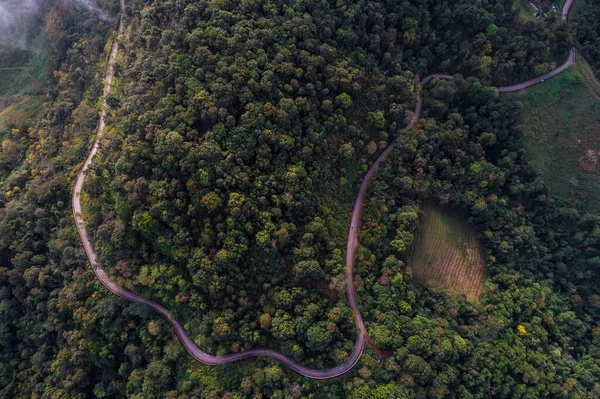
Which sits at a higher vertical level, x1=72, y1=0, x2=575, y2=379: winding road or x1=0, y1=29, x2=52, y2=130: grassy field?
x1=0, y1=29, x2=52, y2=130: grassy field

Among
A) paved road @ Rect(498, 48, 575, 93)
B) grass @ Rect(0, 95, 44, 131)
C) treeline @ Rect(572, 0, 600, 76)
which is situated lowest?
grass @ Rect(0, 95, 44, 131)

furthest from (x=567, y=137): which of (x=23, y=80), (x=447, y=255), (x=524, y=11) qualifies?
(x=23, y=80)

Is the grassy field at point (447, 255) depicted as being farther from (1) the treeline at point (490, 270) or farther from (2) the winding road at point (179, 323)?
(2) the winding road at point (179, 323)

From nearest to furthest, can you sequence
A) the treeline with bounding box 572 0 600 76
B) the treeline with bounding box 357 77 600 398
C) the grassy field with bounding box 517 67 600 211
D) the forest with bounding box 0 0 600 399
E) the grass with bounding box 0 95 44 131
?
the forest with bounding box 0 0 600 399 < the treeline with bounding box 357 77 600 398 < the grassy field with bounding box 517 67 600 211 < the grass with bounding box 0 95 44 131 < the treeline with bounding box 572 0 600 76

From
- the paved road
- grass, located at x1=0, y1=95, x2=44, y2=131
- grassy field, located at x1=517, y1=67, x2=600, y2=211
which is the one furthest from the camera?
grass, located at x1=0, y1=95, x2=44, y2=131

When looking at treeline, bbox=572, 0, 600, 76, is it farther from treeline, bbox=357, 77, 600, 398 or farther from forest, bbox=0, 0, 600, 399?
treeline, bbox=357, 77, 600, 398

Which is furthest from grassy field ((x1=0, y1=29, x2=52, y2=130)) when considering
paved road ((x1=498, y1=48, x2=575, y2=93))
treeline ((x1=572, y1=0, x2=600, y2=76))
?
treeline ((x1=572, y1=0, x2=600, y2=76))

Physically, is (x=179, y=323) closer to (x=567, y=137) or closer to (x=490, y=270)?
(x=490, y=270)

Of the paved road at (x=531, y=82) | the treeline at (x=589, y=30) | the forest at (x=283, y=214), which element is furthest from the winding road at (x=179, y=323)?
the treeline at (x=589, y=30)
